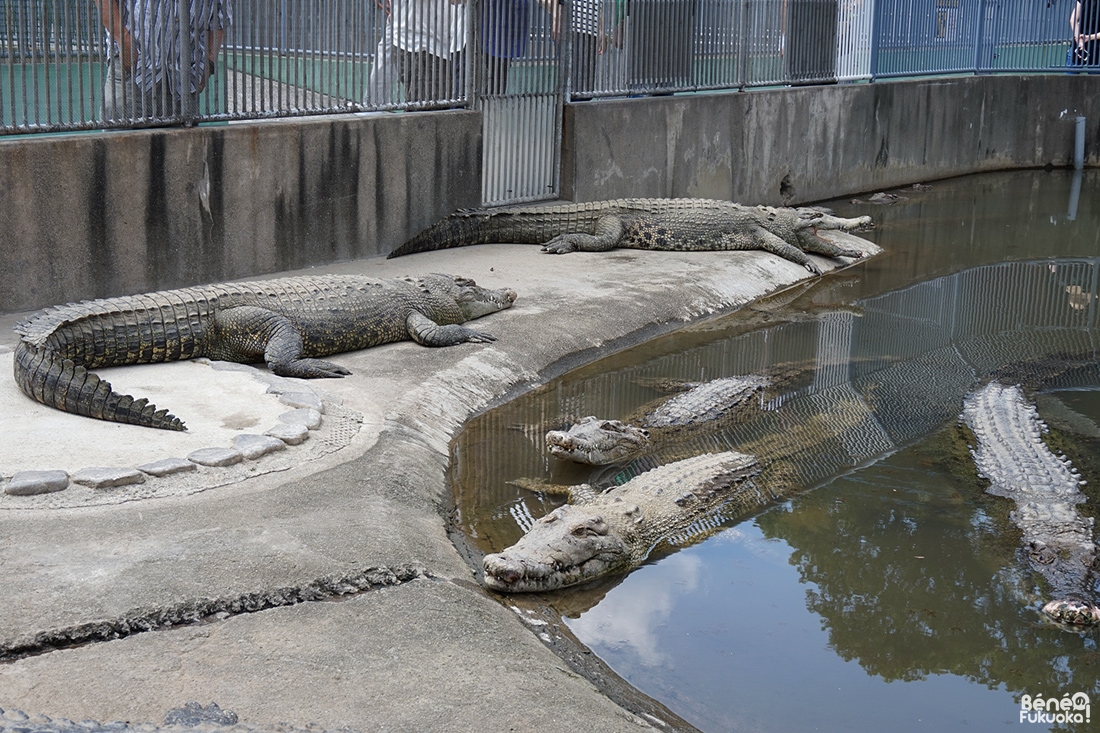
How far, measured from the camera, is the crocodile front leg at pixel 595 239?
967 cm

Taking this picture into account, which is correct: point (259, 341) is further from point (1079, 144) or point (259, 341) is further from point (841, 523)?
point (1079, 144)

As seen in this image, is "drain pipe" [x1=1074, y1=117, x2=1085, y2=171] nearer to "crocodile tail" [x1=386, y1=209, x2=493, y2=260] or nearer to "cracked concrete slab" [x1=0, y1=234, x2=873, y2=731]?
"crocodile tail" [x1=386, y1=209, x2=493, y2=260]

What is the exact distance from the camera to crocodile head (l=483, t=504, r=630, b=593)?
4.04 m

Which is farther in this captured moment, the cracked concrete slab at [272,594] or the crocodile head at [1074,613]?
the crocodile head at [1074,613]

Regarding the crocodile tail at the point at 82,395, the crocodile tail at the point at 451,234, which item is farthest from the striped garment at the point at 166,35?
the crocodile tail at the point at 82,395

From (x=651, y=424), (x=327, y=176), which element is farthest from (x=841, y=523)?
(x=327, y=176)

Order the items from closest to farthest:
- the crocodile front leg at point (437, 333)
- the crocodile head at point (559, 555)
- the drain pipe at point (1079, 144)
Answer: the crocodile head at point (559, 555) → the crocodile front leg at point (437, 333) → the drain pipe at point (1079, 144)

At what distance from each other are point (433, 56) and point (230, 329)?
413 centimetres

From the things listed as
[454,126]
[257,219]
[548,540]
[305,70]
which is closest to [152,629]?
[548,540]

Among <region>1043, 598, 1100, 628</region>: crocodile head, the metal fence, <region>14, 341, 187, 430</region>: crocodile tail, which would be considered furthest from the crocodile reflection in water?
the metal fence

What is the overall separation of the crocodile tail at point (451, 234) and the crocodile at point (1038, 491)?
4.52 meters

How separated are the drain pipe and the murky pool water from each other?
31.3ft

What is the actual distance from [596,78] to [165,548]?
8183 mm

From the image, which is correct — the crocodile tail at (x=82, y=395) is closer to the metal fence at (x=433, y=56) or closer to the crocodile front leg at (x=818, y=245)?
the metal fence at (x=433, y=56)
